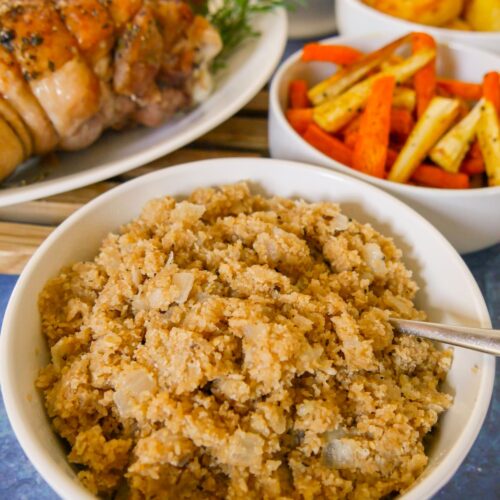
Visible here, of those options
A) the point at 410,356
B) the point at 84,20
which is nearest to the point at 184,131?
the point at 84,20

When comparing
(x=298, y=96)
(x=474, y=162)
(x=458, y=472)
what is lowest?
(x=458, y=472)

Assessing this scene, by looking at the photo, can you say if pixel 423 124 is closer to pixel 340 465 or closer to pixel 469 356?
pixel 469 356

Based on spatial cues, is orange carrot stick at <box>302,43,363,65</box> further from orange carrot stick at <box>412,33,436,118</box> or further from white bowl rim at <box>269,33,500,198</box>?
orange carrot stick at <box>412,33,436,118</box>

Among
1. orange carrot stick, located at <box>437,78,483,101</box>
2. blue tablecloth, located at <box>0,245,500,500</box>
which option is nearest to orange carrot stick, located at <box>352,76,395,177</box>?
orange carrot stick, located at <box>437,78,483,101</box>

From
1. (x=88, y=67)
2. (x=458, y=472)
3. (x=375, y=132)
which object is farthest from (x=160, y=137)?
(x=458, y=472)

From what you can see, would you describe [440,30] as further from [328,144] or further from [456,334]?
[456,334]

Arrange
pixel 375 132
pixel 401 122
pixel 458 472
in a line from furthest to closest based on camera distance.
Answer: pixel 401 122 < pixel 375 132 < pixel 458 472

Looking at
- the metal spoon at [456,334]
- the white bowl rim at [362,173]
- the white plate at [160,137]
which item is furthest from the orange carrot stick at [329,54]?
the metal spoon at [456,334]
